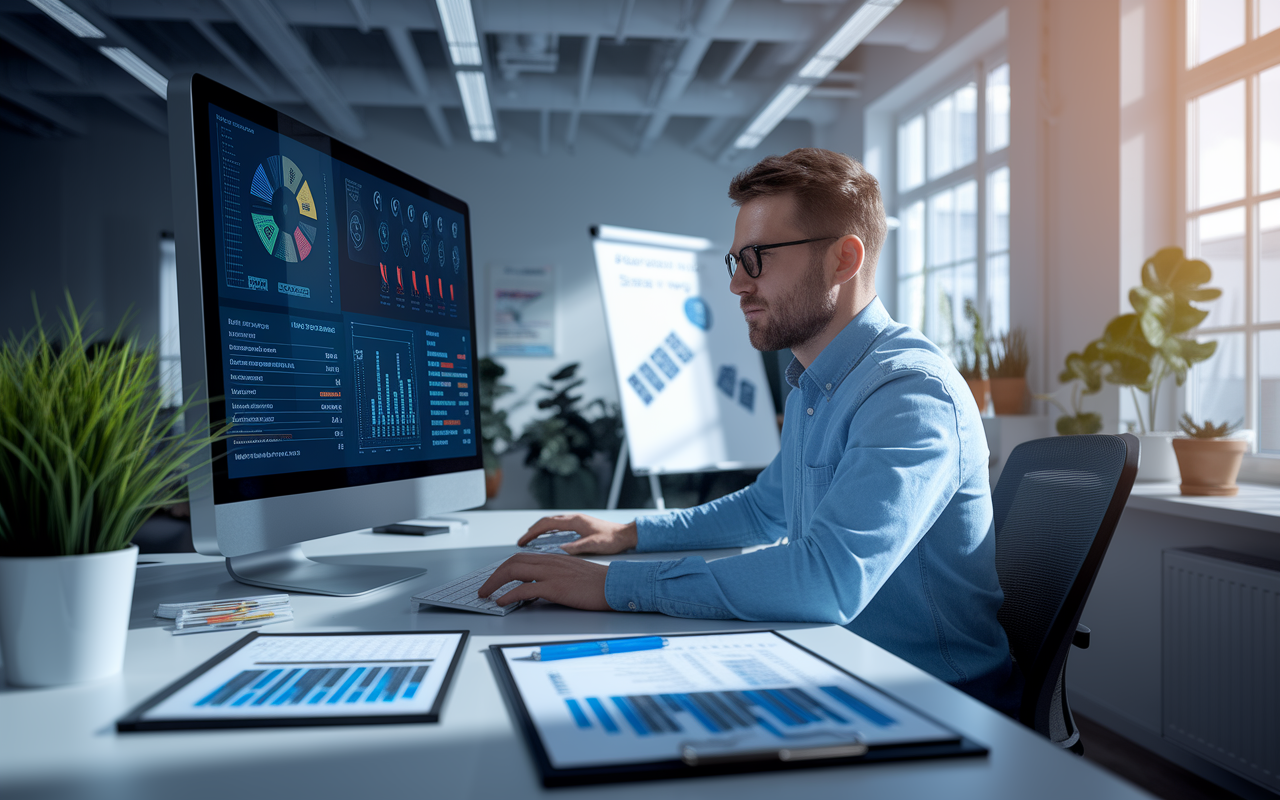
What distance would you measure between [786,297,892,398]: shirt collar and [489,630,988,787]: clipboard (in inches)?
22.8

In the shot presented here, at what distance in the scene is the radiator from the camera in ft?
6.55

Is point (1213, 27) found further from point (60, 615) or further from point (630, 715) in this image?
point (60, 615)

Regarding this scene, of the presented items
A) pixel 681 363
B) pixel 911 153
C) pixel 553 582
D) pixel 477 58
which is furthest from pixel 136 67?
pixel 553 582

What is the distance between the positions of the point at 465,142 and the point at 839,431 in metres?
5.83

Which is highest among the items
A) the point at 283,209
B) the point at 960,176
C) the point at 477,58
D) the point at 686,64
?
the point at 686,64

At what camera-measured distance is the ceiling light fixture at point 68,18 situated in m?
3.88

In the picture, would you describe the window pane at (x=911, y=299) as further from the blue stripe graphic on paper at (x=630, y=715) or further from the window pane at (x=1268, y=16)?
the blue stripe graphic on paper at (x=630, y=715)

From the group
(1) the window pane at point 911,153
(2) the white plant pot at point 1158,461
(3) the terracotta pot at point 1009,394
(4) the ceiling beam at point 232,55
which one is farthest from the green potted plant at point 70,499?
(1) the window pane at point 911,153

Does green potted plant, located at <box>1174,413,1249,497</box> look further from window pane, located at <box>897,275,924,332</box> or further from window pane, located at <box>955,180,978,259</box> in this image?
window pane, located at <box>897,275,924,332</box>

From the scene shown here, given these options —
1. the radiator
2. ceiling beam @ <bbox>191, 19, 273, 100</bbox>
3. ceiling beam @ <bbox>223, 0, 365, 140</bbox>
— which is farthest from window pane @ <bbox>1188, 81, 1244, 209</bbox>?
ceiling beam @ <bbox>191, 19, 273, 100</bbox>

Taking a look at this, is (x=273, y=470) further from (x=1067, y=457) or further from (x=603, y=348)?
(x=603, y=348)

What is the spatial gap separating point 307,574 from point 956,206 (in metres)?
4.43

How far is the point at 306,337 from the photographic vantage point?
1.07 m

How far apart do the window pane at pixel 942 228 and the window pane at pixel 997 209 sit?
15.9 inches
